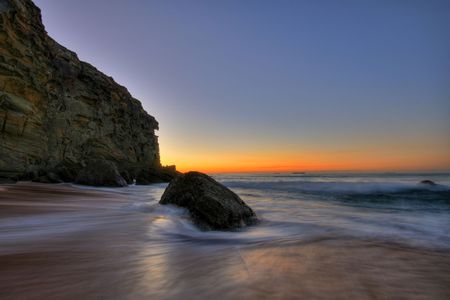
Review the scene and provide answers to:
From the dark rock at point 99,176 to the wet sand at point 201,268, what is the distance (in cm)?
1144

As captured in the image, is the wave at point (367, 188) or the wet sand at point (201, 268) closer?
the wet sand at point (201, 268)

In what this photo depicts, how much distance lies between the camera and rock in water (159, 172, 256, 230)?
15.1ft

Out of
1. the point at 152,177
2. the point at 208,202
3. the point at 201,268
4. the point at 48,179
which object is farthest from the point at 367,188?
the point at 48,179

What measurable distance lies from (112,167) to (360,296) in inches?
587

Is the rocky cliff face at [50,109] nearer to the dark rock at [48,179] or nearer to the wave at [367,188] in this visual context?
the dark rock at [48,179]

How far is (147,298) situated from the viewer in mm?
1769

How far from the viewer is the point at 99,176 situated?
1483 centimetres

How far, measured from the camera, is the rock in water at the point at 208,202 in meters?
4.61

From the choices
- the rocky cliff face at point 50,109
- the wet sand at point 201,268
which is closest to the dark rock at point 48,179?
the rocky cliff face at point 50,109

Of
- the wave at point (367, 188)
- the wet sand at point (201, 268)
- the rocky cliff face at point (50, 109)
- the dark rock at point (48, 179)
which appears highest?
the rocky cliff face at point (50, 109)

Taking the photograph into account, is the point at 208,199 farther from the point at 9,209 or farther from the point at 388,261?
the point at 9,209

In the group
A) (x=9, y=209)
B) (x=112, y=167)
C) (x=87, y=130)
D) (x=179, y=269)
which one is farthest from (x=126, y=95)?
(x=179, y=269)

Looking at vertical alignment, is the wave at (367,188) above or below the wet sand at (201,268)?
above

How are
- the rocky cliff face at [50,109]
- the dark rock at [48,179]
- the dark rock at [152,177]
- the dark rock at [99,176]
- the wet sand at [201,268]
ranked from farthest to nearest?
the dark rock at [152,177], the rocky cliff face at [50,109], the dark rock at [99,176], the dark rock at [48,179], the wet sand at [201,268]
